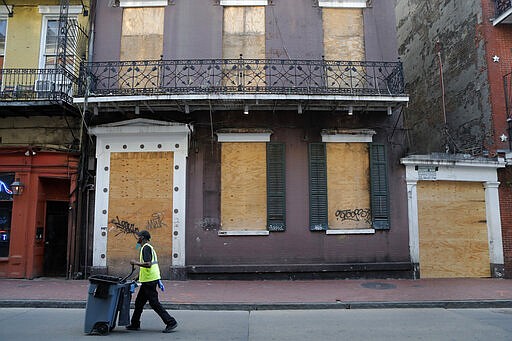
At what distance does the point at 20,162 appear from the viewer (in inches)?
485

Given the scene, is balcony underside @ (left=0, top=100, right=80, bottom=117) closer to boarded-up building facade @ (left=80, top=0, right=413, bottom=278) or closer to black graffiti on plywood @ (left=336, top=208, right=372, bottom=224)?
boarded-up building facade @ (left=80, top=0, right=413, bottom=278)

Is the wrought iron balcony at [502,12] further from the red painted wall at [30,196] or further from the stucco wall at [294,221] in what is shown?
the red painted wall at [30,196]

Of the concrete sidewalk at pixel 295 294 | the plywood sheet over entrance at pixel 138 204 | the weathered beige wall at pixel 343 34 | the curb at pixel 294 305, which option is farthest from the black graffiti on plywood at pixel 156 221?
the weathered beige wall at pixel 343 34

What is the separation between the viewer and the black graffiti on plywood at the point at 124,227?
39.3ft

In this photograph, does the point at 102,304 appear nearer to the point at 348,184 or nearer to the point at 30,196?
the point at 30,196

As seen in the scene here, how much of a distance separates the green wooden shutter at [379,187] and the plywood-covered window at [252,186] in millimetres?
A: 2726

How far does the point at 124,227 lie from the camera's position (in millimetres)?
12016

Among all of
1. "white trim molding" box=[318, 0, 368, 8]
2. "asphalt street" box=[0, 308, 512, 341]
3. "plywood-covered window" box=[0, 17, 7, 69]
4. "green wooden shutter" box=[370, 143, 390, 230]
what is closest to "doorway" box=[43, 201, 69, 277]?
"asphalt street" box=[0, 308, 512, 341]

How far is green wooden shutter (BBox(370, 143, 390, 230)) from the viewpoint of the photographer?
12250 millimetres

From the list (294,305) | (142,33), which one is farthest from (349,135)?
(142,33)

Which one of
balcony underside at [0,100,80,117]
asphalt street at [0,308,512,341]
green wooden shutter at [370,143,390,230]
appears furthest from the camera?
green wooden shutter at [370,143,390,230]

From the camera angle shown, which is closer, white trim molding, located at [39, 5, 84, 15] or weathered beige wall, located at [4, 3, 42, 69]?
weathered beige wall, located at [4, 3, 42, 69]

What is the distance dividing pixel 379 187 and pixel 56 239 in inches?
408

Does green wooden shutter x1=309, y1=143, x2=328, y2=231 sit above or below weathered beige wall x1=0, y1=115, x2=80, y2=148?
below
